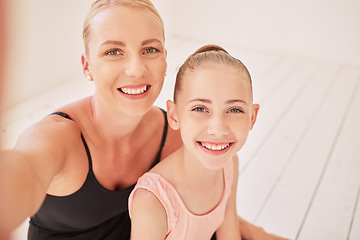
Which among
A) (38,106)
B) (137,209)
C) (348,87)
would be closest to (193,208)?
(137,209)

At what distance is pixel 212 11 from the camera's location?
15.3 feet

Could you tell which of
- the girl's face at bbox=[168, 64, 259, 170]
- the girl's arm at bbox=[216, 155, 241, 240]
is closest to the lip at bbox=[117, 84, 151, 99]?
the girl's face at bbox=[168, 64, 259, 170]

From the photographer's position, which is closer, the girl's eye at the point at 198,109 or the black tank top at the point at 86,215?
the girl's eye at the point at 198,109

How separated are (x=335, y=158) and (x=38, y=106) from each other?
215cm

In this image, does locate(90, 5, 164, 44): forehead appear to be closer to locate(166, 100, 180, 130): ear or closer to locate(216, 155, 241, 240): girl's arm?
locate(166, 100, 180, 130): ear

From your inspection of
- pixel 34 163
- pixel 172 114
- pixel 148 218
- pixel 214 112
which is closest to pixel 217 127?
pixel 214 112

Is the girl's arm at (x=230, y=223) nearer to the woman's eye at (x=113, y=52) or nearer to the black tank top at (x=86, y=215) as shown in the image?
the black tank top at (x=86, y=215)

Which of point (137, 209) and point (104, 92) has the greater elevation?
point (104, 92)

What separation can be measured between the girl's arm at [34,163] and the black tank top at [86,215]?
0.50ft

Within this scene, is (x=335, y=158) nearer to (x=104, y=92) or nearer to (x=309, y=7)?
(x=104, y=92)

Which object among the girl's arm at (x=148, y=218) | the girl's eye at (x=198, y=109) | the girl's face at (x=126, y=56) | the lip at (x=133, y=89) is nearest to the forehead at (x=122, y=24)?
the girl's face at (x=126, y=56)

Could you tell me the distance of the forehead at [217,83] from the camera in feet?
2.97

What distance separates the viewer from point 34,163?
2.26 feet

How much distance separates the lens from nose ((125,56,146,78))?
0.95 meters
